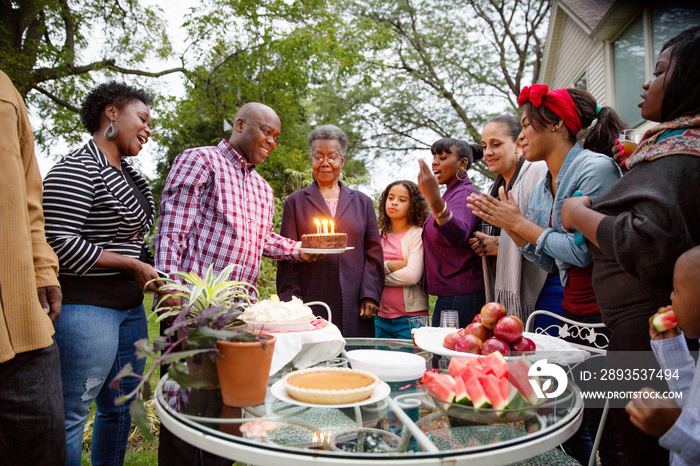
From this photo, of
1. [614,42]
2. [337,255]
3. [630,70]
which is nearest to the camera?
[337,255]

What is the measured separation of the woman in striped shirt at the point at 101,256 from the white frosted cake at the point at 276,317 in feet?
2.20

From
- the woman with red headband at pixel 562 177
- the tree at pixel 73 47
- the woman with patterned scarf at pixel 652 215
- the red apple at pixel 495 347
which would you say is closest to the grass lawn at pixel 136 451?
the red apple at pixel 495 347

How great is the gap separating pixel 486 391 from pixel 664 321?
68 cm

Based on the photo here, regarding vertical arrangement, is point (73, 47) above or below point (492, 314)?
above

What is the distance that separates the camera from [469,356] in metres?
1.97

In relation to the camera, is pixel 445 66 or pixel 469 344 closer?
pixel 469 344

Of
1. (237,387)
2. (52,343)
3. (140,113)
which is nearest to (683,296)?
(237,387)

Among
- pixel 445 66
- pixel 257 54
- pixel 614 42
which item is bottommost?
pixel 614 42

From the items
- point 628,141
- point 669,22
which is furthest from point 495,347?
point 669,22

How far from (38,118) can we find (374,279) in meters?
12.2

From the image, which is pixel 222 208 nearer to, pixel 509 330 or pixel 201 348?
pixel 201 348

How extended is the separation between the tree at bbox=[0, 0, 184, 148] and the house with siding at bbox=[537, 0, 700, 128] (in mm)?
11510

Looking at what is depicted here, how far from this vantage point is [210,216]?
313cm

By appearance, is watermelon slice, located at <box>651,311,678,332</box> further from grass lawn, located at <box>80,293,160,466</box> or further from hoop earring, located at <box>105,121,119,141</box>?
grass lawn, located at <box>80,293,160,466</box>
